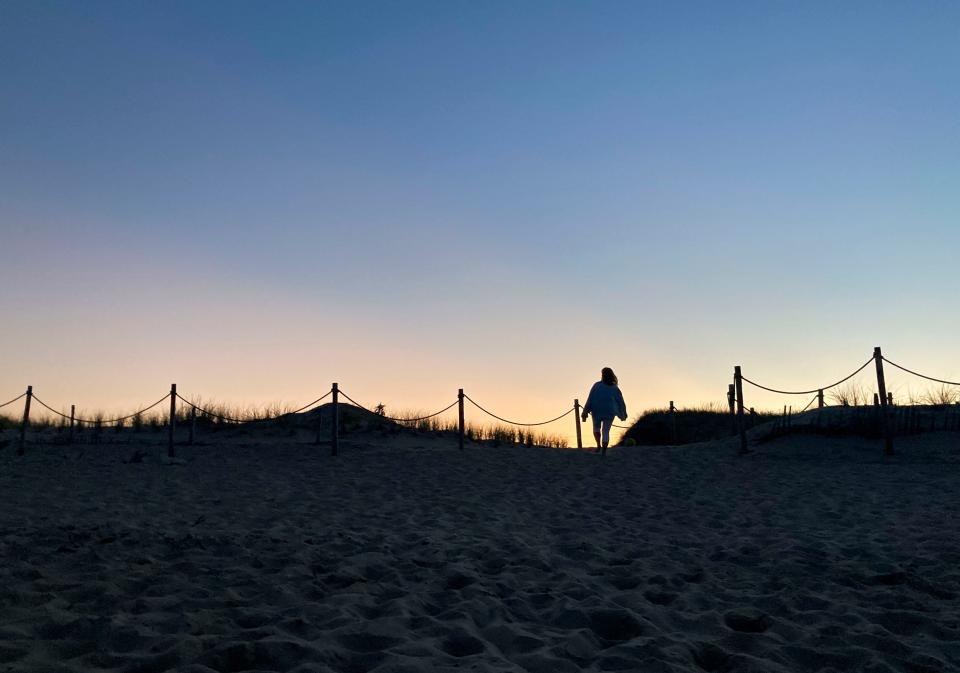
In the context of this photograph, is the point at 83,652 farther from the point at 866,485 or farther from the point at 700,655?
the point at 866,485

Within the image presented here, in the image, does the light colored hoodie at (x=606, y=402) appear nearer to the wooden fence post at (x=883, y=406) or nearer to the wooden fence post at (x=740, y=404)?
the wooden fence post at (x=740, y=404)

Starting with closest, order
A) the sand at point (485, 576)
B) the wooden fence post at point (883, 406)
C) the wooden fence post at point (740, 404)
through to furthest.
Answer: the sand at point (485, 576), the wooden fence post at point (883, 406), the wooden fence post at point (740, 404)

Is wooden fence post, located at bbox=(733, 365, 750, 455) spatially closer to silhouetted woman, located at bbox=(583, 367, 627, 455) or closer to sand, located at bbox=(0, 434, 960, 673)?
silhouetted woman, located at bbox=(583, 367, 627, 455)

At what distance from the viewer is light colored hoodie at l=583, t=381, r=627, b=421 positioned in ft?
44.2

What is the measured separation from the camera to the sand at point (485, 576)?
132 inches

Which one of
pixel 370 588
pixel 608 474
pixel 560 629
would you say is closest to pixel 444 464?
pixel 608 474

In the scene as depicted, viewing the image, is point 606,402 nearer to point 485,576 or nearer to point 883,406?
point 883,406

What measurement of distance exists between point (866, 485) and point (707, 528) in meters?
3.79

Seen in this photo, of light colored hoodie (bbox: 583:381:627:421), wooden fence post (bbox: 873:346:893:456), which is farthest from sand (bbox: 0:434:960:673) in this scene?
light colored hoodie (bbox: 583:381:627:421)

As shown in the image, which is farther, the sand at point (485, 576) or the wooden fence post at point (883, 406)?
the wooden fence post at point (883, 406)

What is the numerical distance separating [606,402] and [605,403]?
3 cm

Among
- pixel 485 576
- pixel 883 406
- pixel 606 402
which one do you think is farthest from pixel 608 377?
pixel 485 576

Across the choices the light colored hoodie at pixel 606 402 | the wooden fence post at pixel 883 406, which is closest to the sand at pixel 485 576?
the wooden fence post at pixel 883 406

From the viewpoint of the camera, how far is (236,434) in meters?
19.6
